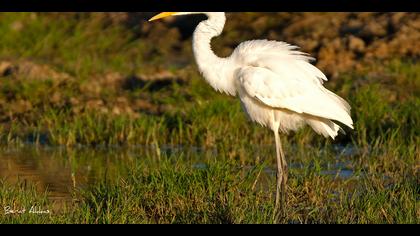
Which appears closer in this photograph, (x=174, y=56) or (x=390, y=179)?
(x=390, y=179)

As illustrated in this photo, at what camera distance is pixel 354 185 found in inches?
341

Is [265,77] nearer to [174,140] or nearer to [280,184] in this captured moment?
[280,184]

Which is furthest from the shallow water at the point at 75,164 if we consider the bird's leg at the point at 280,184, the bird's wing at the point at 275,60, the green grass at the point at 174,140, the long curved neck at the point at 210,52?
the bird's wing at the point at 275,60

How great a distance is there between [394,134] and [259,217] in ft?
11.1

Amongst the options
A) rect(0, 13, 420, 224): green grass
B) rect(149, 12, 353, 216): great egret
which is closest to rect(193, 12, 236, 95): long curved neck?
rect(149, 12, 353, 216): great egret

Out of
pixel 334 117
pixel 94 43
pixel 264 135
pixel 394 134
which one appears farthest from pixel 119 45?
pixel 334 117

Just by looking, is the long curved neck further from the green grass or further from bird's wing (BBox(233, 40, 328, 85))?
the green grass

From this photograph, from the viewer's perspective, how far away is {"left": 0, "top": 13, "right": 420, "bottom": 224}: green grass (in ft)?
23.5

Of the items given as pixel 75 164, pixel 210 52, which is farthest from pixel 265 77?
pixel 75 164

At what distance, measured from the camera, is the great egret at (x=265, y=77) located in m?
8.26

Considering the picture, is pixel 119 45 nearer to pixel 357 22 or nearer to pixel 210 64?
pixel 357 22

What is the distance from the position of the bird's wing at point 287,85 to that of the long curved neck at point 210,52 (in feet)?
0.48

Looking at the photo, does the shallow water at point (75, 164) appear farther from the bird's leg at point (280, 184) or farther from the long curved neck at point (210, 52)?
the long curved neck at point (210, 52)
